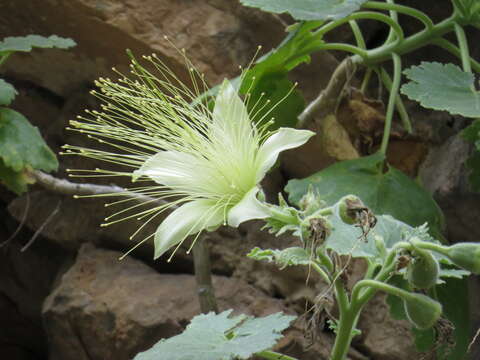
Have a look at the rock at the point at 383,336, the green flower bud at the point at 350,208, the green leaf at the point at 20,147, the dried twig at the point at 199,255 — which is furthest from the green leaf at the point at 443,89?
the green leaf at the point at 20,147

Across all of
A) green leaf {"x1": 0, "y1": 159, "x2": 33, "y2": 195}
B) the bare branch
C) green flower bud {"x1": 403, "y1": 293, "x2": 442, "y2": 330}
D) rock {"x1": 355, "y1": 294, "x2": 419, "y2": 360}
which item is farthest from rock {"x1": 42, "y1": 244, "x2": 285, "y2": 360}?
green flower bud {"x1": 403, "y1": 293, "x2": 442, "y2": 330}

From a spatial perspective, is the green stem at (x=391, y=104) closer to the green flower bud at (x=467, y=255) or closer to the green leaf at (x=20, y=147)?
the green flower bud at (x=467, y=255)

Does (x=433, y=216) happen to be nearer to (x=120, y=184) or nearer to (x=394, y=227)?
(x=394, y=227)

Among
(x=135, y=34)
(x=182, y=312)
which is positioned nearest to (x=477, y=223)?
(x=182, y=312)

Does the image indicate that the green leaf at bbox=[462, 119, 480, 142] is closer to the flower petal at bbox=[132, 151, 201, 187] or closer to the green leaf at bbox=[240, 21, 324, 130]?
the green leaf at bbox=[240, 21, 324, 130]

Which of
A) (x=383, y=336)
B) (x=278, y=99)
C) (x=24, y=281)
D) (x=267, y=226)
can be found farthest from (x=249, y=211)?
(x=24, y=281)

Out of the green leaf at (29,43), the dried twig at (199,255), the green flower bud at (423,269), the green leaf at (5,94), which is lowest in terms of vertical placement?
the dried twig at (199,255)
